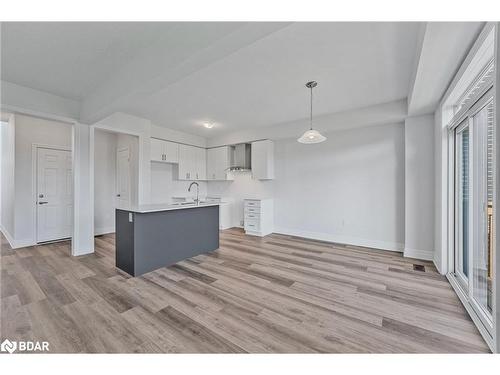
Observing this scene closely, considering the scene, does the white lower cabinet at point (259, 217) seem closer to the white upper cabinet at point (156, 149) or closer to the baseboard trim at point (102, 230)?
the white upper cabinet at point (156, 149)

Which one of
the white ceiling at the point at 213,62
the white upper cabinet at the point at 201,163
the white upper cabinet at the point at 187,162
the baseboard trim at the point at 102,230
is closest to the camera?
the white ceiling at the point at 213,62

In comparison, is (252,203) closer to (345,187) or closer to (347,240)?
(345,187)

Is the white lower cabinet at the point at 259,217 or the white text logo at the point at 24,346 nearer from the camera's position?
the white text logo at the point at 24,346

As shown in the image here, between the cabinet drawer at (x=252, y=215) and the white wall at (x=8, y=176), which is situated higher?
the white wall at (x=8, y=176)

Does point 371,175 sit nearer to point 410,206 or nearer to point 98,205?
point 410,206

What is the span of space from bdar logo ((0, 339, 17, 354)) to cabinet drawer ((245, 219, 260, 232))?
4129mm

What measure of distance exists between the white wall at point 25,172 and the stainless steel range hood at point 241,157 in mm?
4236

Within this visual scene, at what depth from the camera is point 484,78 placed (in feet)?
6.33

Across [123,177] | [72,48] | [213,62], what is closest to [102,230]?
[123,177]

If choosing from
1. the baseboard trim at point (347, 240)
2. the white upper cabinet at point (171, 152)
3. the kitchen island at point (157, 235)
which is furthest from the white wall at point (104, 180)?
the baseboard trim at point (347, 240)

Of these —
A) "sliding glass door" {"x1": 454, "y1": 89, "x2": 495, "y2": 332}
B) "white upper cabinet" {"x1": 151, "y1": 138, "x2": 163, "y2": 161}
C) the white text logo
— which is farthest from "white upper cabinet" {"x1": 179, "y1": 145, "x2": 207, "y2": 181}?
"sliding glass door" {"x1": 454, "y1": 89, "x2": 495, "y2": 332}

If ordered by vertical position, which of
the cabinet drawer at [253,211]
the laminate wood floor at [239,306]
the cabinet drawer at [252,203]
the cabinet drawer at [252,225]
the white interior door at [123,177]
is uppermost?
the white interior door at [123,177]

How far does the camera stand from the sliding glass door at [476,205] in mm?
1900

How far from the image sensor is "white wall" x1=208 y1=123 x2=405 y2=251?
A: 158 inches
